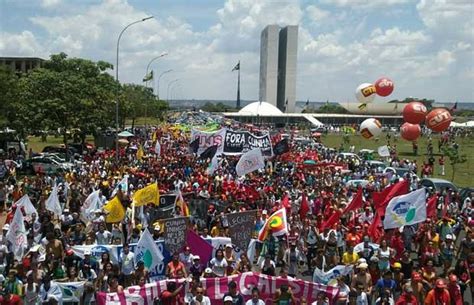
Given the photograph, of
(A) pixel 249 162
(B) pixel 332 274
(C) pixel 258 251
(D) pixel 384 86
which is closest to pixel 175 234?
(C) pixel 258 251

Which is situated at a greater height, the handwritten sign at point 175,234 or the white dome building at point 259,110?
the white dome building at point 259,110

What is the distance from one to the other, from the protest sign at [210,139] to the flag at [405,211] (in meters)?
13.1

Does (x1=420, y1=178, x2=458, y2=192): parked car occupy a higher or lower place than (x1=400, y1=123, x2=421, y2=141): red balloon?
lower

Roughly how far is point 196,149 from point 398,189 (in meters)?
13.9

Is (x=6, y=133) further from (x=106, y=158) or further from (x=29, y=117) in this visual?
(x=106, y=158)

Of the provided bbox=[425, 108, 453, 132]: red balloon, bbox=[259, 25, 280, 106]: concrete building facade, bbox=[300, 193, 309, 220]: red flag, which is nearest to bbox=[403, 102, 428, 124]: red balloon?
bbox=[425, 108, 453, 132]: red balloon

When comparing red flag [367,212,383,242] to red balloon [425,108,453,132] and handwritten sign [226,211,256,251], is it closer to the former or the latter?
handwritten sign [226,211,256,251]

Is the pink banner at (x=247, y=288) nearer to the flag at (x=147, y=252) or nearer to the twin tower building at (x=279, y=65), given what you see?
the flag at (x=147, y=252)

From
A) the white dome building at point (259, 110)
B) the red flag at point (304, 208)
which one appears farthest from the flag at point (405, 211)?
the white dome building at point (259, 110)

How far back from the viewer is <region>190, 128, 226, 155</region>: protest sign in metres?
27.6

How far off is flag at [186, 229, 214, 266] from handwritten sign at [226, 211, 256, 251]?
1.63 metres

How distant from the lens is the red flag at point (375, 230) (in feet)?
49.1

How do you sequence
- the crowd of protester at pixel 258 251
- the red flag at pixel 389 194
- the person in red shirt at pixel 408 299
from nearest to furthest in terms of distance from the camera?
1. the person in red shirt at pixel 408 299
2. the crowd of protester at pixel 258 251
3. the red flag at pixel 389 194

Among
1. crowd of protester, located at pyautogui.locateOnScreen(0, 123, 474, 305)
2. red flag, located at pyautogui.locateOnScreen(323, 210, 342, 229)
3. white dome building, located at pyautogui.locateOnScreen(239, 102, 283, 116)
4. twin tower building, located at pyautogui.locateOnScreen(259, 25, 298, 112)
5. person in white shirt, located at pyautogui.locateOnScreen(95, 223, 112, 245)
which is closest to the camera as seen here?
crowd of protester, located at pyautogui.locateOnScreen(0, 123, 474, 305)
